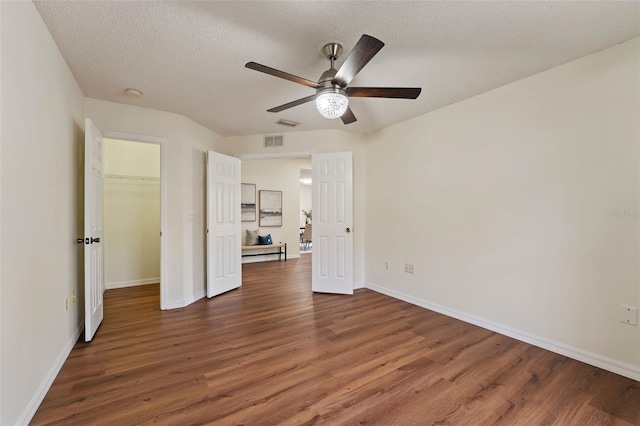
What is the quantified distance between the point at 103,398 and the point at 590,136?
12.9 feet

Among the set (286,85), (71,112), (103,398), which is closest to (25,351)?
(103,398)

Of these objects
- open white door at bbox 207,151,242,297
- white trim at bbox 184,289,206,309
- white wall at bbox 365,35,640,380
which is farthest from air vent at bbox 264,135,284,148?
white trim at bbox 184,289,206,309

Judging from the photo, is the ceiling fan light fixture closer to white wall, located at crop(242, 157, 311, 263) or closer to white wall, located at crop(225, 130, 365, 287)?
white wall, located at crop(225, 130, 365, 287)

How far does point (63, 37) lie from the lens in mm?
1963

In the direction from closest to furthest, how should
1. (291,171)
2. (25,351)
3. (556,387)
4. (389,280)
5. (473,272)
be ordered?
1. (25,351)
2. (556,387)
3. (473,272)
4. (389,280)
5. (291,171)

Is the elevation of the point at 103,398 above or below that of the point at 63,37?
below

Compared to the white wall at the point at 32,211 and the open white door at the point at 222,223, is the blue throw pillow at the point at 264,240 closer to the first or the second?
the open white door at the point at 222,223

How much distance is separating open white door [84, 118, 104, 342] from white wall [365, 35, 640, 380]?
3.42m

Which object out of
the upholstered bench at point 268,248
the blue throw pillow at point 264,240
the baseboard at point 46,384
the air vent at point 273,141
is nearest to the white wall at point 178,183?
the air vent at point 273,141

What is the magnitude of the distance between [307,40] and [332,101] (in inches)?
18.1

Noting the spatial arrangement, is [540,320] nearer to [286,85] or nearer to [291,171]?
[286,85]

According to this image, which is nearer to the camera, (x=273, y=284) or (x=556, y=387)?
(x=556, y=387)

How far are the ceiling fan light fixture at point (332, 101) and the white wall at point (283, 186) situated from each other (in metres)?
4.92

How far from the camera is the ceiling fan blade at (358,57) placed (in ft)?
4.96
